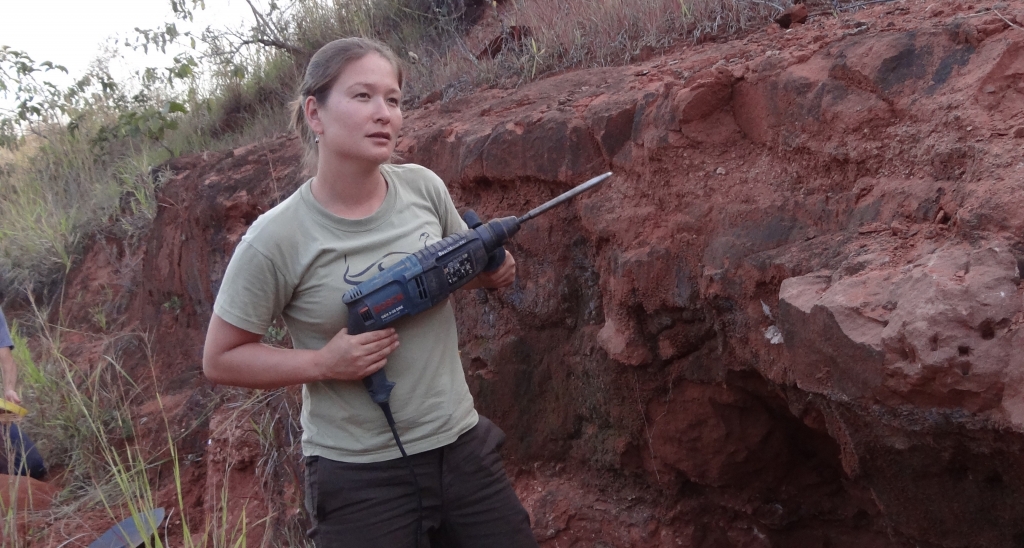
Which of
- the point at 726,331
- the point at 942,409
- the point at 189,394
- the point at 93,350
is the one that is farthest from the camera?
the point at 93,350

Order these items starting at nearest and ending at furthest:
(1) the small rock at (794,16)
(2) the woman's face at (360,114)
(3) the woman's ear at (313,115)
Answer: (2) the woman's face at (360,114) → (3) the woman's ear at (313,115) → (1) the small rock at (794,16)

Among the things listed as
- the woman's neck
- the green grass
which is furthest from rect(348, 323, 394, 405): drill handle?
the green grass

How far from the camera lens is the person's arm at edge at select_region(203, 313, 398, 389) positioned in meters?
1.91

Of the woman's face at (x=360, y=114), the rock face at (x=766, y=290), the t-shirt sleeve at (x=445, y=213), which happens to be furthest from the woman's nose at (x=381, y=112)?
the rock face at (x=766, y=290)

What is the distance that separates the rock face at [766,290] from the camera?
6.15 feet

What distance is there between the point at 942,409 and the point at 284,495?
112 inches

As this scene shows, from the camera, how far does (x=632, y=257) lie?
2822 millimetres

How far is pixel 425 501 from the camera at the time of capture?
202cm

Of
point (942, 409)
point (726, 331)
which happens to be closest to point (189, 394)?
point (726, 331)

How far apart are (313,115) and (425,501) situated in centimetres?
101

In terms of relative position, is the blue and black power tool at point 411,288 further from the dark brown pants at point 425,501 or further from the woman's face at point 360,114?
the woman's face at point 360,114

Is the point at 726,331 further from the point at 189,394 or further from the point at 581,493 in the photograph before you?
the point at 189,394

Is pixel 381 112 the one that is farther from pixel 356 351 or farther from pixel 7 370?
pixel 7 370

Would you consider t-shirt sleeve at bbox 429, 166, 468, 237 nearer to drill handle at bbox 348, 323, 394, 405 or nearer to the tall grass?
drill handle at bbox 348, 323, 394, 405
